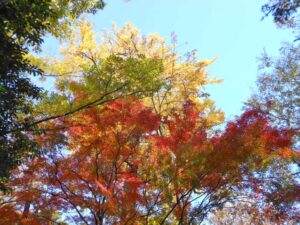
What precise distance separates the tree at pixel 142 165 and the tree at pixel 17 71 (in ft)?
4.01

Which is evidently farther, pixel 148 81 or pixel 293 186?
pixel 293 186

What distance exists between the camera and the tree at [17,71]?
835 cm

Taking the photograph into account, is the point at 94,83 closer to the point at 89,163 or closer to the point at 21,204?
the point at 89,163

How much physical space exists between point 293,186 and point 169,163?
4.14 meters

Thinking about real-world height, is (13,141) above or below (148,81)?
below

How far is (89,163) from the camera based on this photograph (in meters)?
11.0

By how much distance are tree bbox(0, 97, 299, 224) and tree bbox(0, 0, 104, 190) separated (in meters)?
1.22

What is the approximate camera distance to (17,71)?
8891 millimetres

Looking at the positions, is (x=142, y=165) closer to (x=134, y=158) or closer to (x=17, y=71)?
(x=134, y=158)

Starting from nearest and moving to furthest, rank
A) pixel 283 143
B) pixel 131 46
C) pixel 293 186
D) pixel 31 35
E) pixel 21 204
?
1. pixel 31 35
2. pixel 283 143
3. pixel 293 186
4. pixel 21 204
5. pixel 131 46

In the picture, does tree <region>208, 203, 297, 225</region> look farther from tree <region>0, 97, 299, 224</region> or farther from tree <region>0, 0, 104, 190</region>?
tree <region>0, 0, 104, 190</region>

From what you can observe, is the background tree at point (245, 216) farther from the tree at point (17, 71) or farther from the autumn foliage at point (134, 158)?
the tree at point (17, 71)

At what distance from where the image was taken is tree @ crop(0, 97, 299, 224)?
31.4 feet

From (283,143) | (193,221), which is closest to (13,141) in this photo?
(193,221)
